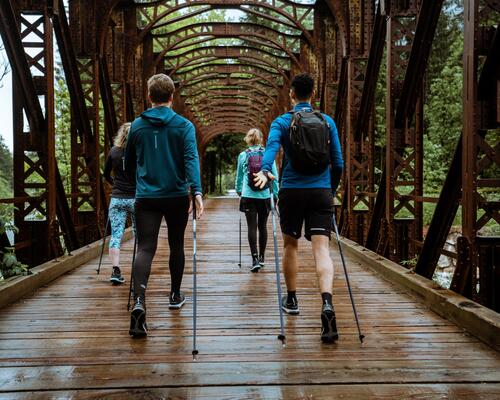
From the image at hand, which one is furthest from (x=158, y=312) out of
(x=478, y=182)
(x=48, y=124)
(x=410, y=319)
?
(x=48, y=124)

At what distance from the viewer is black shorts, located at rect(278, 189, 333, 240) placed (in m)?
3.93

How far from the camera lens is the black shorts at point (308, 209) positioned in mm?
3932

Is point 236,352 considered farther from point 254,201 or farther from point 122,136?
A: point 254,201

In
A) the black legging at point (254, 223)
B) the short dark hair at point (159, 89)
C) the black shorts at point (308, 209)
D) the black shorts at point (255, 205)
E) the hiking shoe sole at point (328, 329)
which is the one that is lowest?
the hiking shoe sole at point (328, 329)

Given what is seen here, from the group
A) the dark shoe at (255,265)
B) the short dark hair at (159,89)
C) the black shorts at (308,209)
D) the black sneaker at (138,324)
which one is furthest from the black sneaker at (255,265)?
the short dark hair at (159,89)

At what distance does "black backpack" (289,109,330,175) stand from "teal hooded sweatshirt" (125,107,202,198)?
715 millimetres

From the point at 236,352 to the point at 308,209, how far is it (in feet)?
3.55

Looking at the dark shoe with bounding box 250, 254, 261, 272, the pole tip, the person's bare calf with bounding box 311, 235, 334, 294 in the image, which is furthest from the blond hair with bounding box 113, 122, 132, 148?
the pole tip

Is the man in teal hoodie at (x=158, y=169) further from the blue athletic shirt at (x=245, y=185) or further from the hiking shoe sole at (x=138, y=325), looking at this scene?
the blue athletic shirt at (x=245, y=185)

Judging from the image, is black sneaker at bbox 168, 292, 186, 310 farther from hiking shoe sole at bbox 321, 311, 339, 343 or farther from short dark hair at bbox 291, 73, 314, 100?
short dark hair at bbox 291, 73, 314, 100

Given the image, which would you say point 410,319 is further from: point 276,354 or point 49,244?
point 49,244

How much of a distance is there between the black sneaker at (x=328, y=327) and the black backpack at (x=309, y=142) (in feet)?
3.05

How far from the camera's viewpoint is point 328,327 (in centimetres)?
371

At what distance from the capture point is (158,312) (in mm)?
4672
